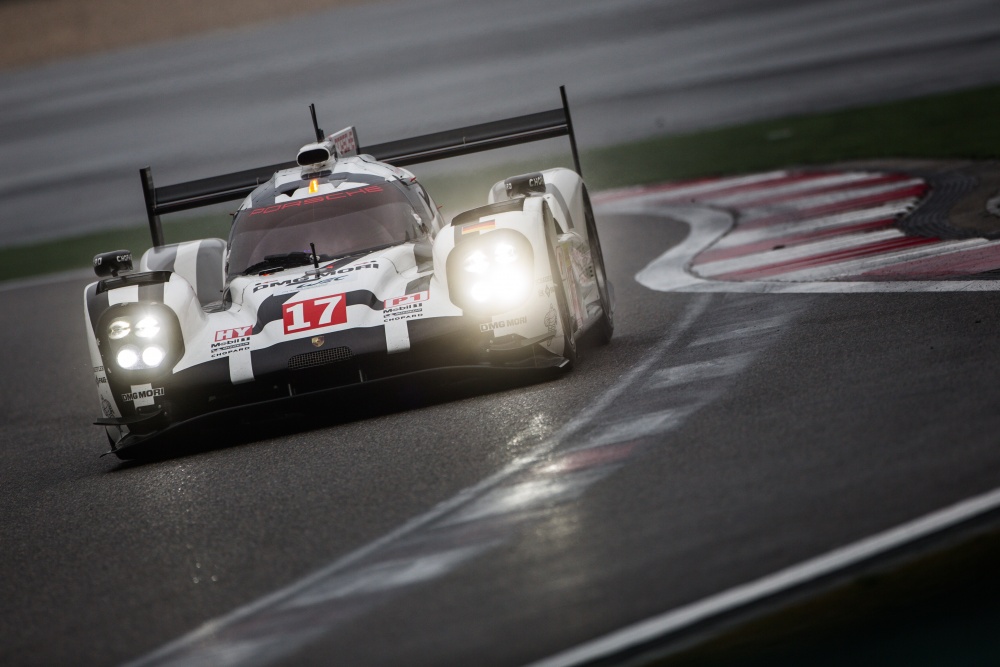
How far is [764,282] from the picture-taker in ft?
29.3

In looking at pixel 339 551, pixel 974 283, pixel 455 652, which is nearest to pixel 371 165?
pixel 974 283

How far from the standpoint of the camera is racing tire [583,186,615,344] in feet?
26.3

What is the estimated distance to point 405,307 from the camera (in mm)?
6910

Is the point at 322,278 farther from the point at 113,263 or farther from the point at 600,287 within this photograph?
the point at 600,287

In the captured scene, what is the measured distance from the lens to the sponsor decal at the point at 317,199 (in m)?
8.27

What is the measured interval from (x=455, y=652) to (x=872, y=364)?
10.0ft

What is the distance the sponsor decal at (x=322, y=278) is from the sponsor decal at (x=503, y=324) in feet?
2.60

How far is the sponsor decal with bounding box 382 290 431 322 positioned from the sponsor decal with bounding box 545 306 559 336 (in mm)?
569

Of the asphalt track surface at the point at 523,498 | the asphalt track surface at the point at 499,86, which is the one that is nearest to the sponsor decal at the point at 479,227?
the asphalt track surface at the point at 523,498

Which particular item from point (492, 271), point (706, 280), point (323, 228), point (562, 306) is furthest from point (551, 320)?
point (706, 280)

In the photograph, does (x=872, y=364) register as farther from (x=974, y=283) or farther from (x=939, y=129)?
(x=939, y=129)

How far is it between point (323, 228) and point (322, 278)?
83cm

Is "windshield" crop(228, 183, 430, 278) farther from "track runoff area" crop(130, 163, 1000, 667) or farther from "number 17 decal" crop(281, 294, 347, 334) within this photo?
"track runoff area" crop(130, 163, 1000, 667)

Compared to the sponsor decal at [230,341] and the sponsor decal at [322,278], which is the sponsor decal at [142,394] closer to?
the sponsor decal at [230,341]
